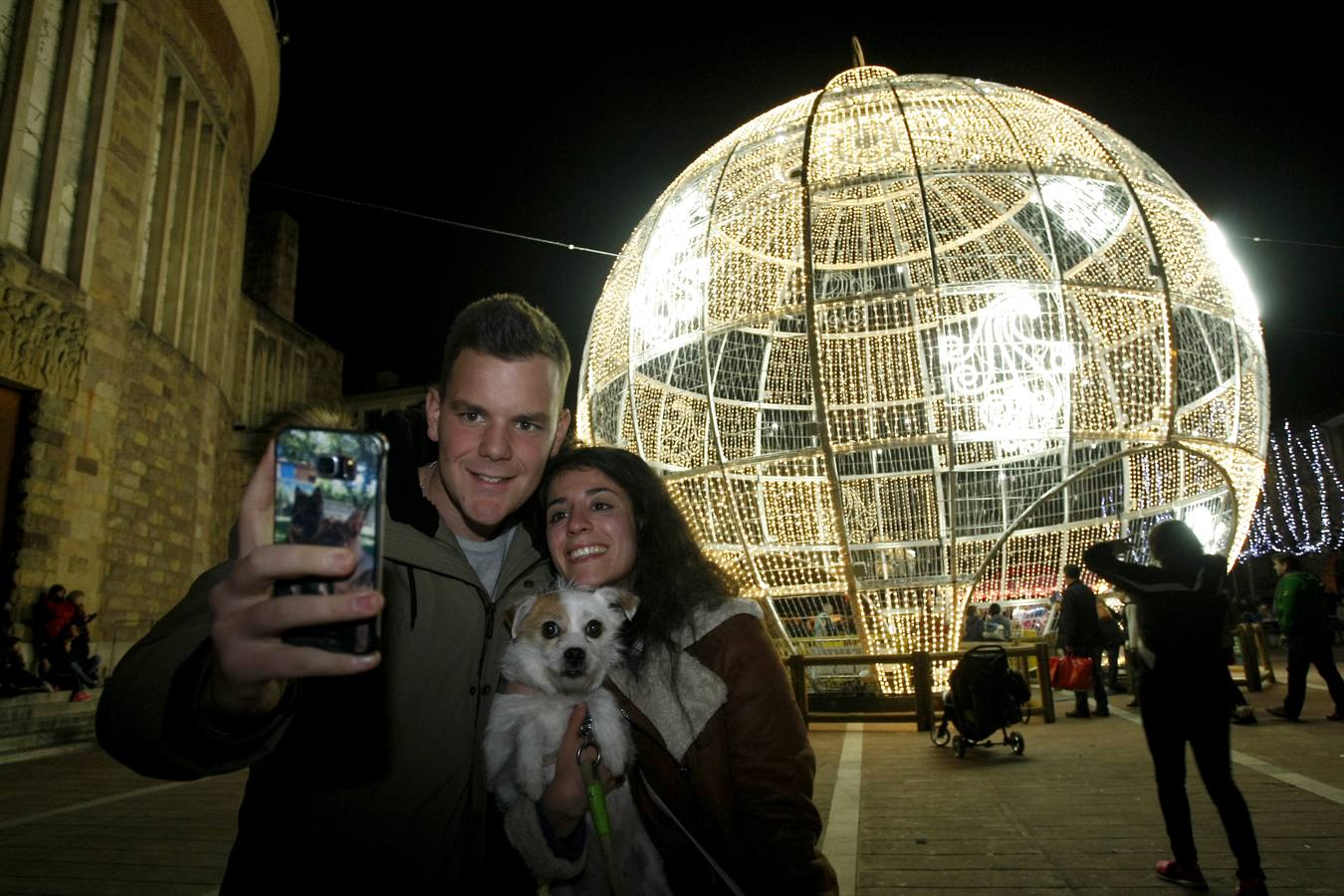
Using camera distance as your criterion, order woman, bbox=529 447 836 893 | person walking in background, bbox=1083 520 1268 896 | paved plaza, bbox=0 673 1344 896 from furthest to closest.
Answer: paved plaza, bbox=0 673 1344 896 < person walking in background, bbox=1083 520 1268 896 < woman, bbox=529 447 836 893

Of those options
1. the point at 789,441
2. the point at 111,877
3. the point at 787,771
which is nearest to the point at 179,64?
the point at 789,441

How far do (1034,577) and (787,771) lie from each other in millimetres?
7325

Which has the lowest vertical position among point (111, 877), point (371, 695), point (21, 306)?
point (111, 877)

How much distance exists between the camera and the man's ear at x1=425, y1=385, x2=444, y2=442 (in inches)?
76.3

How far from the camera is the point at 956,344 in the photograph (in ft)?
22.2

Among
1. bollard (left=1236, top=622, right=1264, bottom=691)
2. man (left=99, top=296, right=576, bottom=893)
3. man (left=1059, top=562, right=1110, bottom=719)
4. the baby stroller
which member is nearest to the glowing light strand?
bollard (left=1236, top=622, right=1264, bottom=691)

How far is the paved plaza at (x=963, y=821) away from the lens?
355cm

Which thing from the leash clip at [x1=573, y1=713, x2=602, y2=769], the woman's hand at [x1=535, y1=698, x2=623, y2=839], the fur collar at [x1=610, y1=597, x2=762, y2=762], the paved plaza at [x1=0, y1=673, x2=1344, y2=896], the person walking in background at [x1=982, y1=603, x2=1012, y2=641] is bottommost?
the paved plaza at [x1=0, y1=673, x2=1344, y2=896]

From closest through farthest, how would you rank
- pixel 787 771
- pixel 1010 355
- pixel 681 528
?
pixel 787 771, pixel 681 528, pixel 1010 355

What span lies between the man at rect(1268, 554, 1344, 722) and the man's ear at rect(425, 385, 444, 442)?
8992 millimetres

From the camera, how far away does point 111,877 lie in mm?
3865

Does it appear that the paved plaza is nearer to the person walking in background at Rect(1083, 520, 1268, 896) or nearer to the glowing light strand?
the person walking in background at Rect(1083, 520, 1268, 896)

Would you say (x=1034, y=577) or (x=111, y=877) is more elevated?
(x=1034, y=577)

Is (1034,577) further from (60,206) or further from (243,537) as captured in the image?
(60,206)
